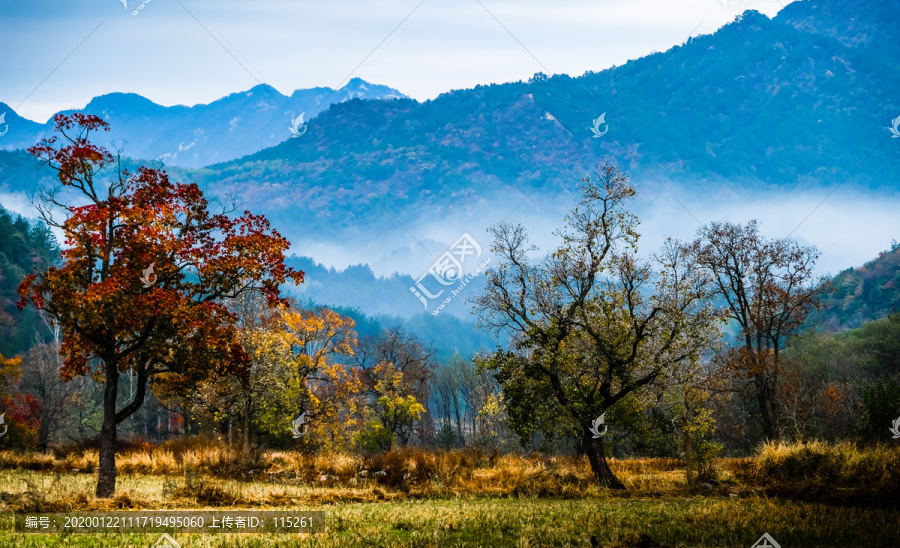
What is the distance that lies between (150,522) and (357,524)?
408 centimetres

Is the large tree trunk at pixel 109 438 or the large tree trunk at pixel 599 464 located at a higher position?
the large tree trunk at pixel 109 438

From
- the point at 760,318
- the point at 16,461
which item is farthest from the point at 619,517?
the point at 760,318

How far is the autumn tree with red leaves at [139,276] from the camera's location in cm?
1603

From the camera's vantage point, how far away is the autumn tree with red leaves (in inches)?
631

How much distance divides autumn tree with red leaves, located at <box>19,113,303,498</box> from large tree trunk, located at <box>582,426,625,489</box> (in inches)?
474

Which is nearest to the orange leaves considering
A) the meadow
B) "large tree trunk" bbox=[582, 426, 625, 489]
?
the meadow

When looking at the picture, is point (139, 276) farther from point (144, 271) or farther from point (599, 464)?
point (599, 464)

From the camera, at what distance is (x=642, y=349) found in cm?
2170

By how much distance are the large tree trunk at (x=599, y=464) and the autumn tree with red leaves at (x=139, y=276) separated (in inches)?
474

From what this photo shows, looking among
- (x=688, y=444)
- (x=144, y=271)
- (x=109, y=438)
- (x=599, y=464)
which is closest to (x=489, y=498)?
(x=599, y=464)

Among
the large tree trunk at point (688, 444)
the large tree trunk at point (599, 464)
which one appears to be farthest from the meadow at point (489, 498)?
the large tree trunk at point (599, 464)

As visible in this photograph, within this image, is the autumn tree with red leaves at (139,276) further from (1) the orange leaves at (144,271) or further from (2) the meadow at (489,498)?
(2) the meadow at (489,498)

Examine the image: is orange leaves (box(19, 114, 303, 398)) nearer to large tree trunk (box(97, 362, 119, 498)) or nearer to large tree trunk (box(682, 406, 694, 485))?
large tree trunk (box(97, 362, 119, 498))

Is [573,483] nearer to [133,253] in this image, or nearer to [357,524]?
[357,524]
